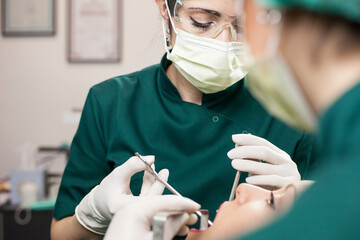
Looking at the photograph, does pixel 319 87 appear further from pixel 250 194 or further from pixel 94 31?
pixel 94 31

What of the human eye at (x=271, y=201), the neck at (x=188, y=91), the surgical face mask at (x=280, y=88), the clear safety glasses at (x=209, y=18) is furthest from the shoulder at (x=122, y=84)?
the surgical face mask at (x=280, y=88)

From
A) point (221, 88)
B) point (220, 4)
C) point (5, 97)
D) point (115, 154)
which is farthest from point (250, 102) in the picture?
point (5, 97)

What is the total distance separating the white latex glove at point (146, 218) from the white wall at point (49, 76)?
2.18 m

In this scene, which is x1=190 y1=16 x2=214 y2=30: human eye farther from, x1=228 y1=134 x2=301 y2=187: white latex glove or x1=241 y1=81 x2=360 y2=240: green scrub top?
x1=241 y1=81 x2=360 y2=240: green scrub top

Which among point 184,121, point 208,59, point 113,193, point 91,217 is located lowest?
point 91,217

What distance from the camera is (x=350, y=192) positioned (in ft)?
1.41

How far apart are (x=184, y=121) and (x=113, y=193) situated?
0.42 metres

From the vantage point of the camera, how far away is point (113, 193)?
3.66 feet

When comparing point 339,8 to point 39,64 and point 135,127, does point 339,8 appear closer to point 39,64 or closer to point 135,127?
point 135,127

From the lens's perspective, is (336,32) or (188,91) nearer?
(336,32)

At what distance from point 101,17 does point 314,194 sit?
287 centimetres

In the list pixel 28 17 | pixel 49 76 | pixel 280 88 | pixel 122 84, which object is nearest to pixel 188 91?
pixel 122 84

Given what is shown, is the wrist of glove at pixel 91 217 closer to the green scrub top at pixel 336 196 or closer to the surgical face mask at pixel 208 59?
the surgical face mask at pixel 208 59

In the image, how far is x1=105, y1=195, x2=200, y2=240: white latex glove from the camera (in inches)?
34.7
